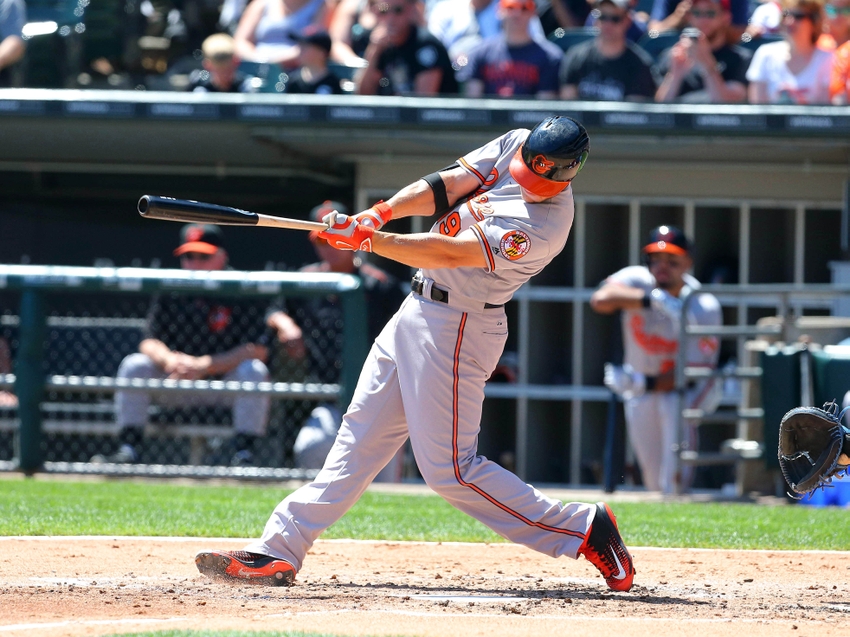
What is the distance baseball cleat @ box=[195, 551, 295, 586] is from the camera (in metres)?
3.67

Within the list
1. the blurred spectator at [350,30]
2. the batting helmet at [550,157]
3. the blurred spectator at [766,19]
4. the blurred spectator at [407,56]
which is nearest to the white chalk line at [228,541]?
the batting helmet at [550,157]

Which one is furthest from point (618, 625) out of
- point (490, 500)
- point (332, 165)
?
point (332, 165)

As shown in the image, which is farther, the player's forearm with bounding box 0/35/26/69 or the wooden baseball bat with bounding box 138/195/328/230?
the player's forearm with bounding box 0/35/26/69

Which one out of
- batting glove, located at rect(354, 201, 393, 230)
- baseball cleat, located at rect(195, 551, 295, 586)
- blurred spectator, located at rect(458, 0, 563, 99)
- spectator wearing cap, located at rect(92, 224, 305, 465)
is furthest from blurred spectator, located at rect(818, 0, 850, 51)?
baseball cleat, located at rect(195, 551, 295, 586)

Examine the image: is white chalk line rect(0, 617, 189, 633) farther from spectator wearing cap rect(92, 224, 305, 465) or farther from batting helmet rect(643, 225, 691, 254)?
batting helmet rect(643, 225, 691, 254)

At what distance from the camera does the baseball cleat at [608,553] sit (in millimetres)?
3766

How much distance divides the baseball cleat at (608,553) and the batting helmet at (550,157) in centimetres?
102

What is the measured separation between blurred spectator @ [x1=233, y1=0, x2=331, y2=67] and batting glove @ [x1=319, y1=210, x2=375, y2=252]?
5668 mm

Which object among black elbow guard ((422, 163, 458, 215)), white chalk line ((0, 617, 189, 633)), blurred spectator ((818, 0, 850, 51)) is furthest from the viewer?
blurred spectator ((818, 0, 850, 51))

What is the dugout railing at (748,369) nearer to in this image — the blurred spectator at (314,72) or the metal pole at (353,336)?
the metal pole at (353,336)

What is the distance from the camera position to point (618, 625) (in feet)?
10.6

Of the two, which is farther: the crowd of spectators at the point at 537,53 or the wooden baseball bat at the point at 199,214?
the crowd of spectators at the point at 537,53

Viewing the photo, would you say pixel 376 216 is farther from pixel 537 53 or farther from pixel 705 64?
pixel 537 53

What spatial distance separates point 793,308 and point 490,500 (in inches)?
208
